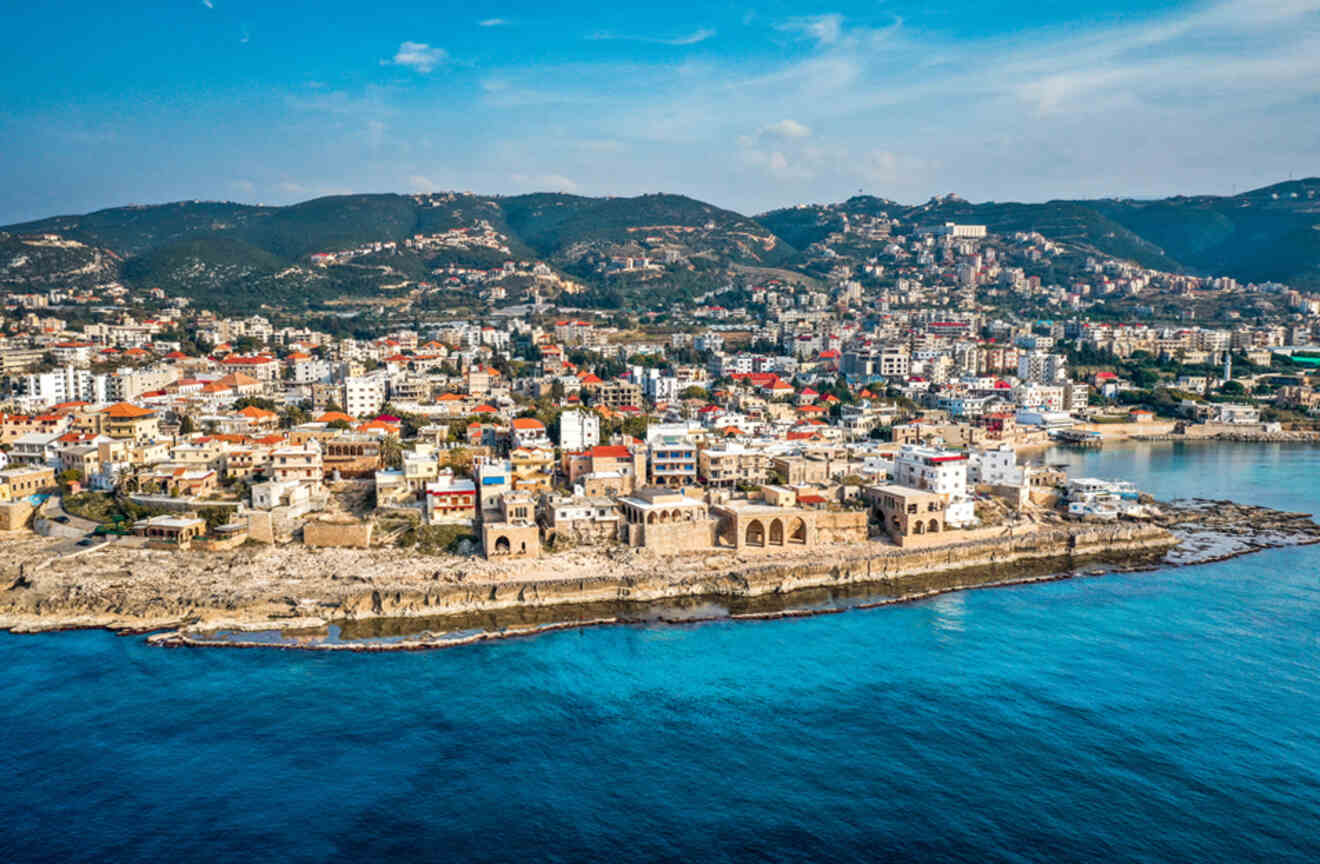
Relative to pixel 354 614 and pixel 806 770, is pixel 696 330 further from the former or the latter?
pixel 806 770

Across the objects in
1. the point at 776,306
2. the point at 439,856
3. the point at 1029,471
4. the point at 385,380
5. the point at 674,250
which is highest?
the point at 674,250

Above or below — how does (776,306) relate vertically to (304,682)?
above

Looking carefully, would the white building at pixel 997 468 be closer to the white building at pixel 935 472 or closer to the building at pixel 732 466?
the white building at pixel 935 472

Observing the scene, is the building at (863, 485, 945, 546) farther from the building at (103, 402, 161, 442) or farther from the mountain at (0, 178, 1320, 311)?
the mountain at (0, 178, 1320, 311)

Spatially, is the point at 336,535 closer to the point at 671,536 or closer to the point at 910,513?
the point at 671,536

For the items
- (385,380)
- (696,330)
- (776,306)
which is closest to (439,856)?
(385,380)

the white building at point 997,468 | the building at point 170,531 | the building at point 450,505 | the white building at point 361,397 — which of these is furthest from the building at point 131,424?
the white building at point 997,468
